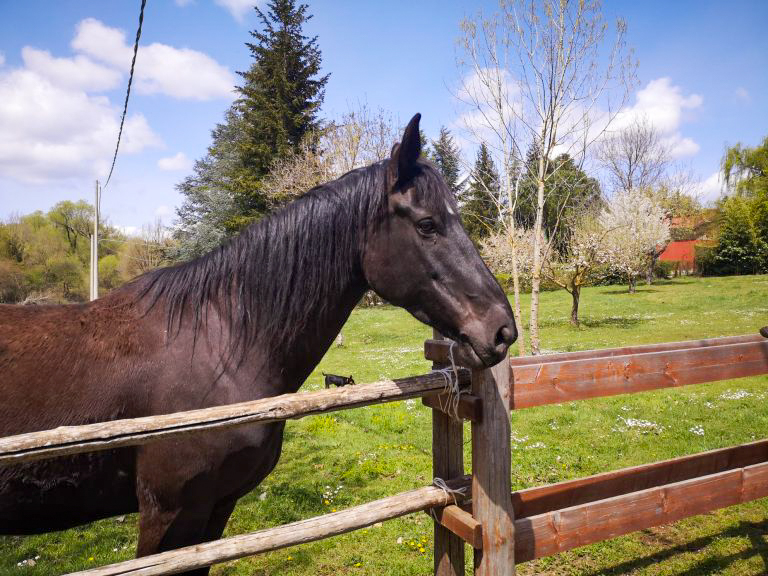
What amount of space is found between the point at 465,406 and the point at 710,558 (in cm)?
306

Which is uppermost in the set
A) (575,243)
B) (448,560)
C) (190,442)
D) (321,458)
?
(575,243)

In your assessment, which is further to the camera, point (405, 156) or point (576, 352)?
point (576, 352)

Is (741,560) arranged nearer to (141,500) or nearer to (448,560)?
(448,560)

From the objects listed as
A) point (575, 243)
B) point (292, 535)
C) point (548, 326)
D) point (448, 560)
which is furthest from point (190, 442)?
point (575, 243)

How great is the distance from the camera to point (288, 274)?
87.1 inches

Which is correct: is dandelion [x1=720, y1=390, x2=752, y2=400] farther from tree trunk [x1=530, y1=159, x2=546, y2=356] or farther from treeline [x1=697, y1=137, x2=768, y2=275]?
treeline [x1=697, y1=137, x2=768, y2=275]

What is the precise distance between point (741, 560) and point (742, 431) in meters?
3.74

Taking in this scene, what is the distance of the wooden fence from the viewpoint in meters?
1.69

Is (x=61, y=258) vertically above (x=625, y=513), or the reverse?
(x=61, y=258)

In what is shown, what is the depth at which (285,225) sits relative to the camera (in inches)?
89.4

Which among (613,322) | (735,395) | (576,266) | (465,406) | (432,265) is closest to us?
(432,265)

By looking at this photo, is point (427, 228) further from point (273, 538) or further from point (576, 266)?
point (576, 266)

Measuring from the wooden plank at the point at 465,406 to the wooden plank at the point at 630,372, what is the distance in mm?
198

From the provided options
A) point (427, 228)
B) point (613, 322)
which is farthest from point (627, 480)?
point (613, 322)
